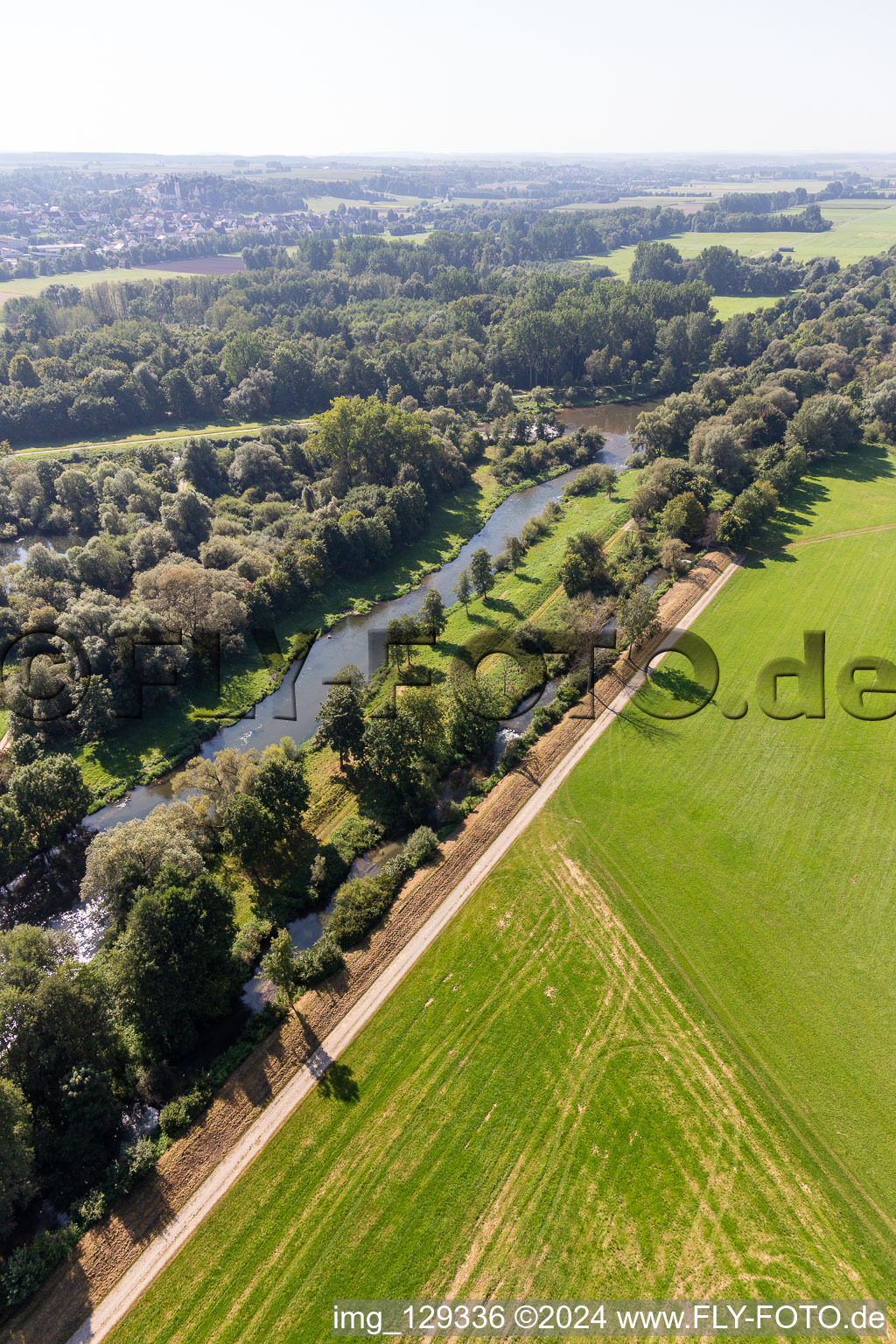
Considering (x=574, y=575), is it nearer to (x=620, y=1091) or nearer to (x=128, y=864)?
(x=620, y=1091)

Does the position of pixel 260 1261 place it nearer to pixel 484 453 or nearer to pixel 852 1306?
pixel 852 1306

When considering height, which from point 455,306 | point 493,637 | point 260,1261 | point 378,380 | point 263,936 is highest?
point 455,306

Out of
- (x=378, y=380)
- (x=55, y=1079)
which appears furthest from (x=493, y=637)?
(x=378, y=380)

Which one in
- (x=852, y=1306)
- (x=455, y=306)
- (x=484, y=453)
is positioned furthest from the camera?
(x=455, y=306)

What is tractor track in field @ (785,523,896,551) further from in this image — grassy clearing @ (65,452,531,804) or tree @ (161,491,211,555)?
tree @ (161,491,211,555)

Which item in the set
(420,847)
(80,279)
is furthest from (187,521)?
(80,279)

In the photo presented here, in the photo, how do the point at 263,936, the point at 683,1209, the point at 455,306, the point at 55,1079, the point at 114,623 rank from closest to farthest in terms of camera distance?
the point at 683,1209 < the point at 55,1079 < the point at 263,936 < the point at 114,623 < the point at 455,306
